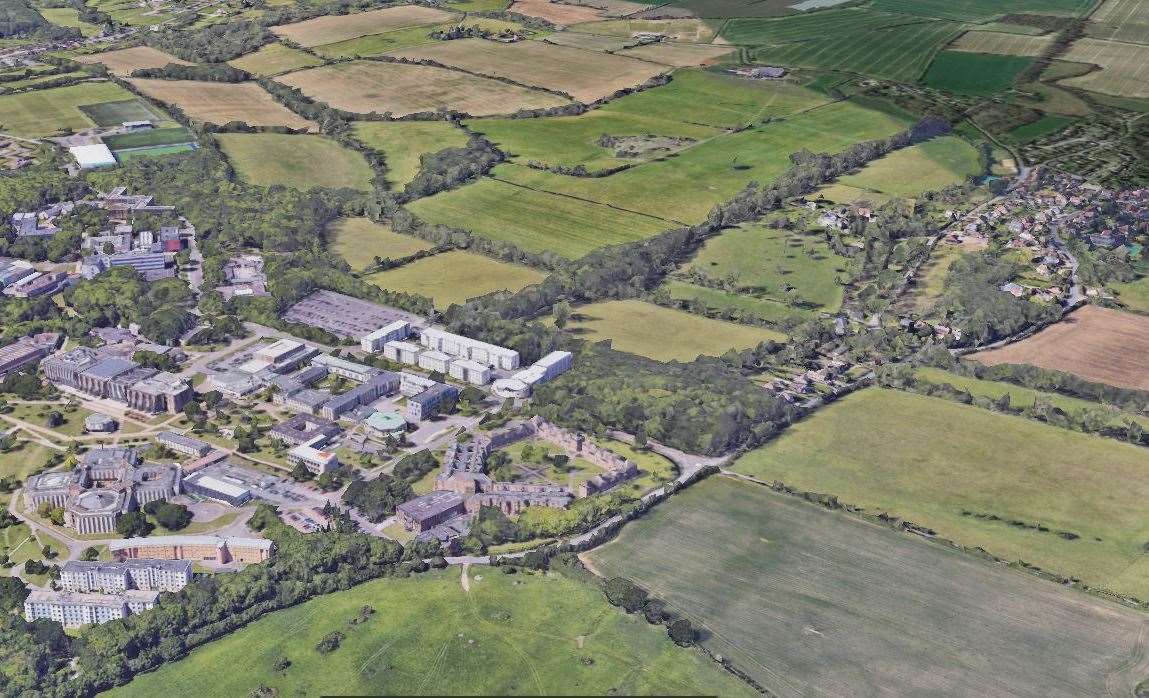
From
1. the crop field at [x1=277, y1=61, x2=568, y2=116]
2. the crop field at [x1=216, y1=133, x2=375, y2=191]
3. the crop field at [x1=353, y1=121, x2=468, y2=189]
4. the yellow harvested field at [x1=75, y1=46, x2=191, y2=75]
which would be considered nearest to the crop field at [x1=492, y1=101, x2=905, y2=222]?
the crop field at [x1=353, y1=121, x2=468, y2=189]

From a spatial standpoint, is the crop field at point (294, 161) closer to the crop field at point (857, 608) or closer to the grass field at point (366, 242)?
the grass field at point (366, 242)

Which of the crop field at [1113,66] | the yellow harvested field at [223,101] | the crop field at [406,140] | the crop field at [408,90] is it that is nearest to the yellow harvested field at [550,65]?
the crop field at [408,90]

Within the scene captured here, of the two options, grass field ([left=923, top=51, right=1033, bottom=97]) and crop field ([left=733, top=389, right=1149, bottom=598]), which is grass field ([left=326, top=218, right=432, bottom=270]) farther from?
grass field ([left=923, top=51, right=1033, bottom=97])

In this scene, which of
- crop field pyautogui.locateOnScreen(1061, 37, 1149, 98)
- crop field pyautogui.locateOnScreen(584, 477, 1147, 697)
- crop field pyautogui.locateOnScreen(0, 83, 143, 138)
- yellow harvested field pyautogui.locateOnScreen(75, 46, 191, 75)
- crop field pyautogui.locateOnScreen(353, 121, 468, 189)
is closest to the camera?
crop field pyautogui.locateOnScreen(584, 477, 1147, 697)

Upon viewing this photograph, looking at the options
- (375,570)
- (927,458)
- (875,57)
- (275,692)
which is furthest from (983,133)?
(275,692)

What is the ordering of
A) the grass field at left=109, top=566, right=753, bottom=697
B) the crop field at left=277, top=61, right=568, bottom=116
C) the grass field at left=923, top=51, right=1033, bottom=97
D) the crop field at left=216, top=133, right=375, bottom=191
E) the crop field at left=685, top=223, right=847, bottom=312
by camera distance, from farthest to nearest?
1. the grass field at left=923, top=51, right=1033, bottom=97
2. the crop field at left=277, top=61, right=568, bottom=116
3. the crop field at left=216, top=133, right=375, bottom=191
4. the crop field at left=685, top=223, right=847, bottom=312
5. the grass field at left=109, top=566, right=753, bottom=697

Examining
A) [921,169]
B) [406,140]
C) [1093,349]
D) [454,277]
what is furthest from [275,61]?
[1093,349]
